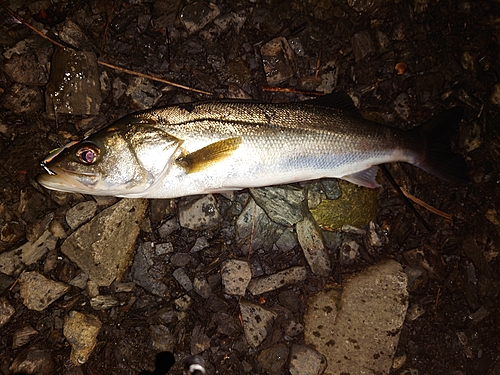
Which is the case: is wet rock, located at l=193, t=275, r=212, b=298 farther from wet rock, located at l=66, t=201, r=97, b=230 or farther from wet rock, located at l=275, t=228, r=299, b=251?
wet rock, located at l=66, t=201, r=97, b=230

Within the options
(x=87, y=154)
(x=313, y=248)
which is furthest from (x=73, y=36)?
(x=313, y=248)

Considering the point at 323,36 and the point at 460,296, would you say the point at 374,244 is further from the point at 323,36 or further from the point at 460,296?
the point at 323,36

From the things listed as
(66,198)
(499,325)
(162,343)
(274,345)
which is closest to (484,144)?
(499,325)

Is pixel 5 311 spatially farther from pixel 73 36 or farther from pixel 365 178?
pixel 365 178

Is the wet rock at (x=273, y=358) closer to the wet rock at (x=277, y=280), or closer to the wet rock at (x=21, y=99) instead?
the wet rock at (x=277, y=280)

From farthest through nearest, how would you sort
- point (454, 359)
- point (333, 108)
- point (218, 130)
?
point (454, 359) < point (333, 108) < point (218, 130)

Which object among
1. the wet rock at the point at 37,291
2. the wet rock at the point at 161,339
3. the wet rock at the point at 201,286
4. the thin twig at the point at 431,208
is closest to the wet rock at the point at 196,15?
the wet rock at the point at 201,286

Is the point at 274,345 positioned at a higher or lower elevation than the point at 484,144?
lower

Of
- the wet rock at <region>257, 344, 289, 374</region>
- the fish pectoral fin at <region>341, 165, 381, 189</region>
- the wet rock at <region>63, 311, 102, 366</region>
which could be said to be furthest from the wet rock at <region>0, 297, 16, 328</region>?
the fish pectoral fin at <region>341, 165, 381, 189</region>
